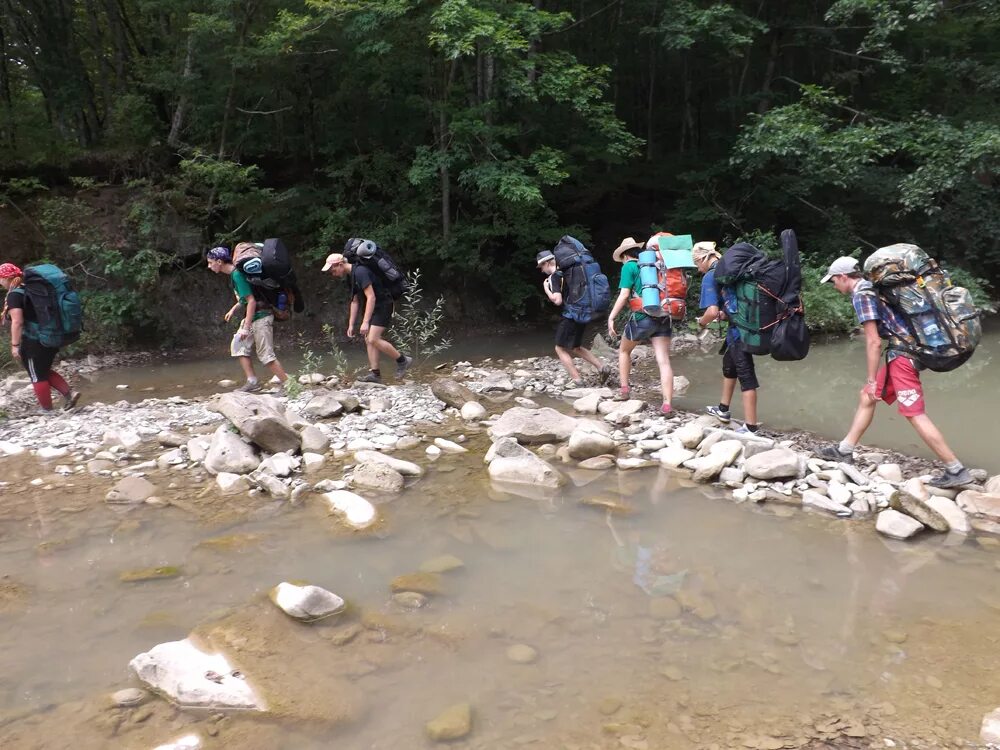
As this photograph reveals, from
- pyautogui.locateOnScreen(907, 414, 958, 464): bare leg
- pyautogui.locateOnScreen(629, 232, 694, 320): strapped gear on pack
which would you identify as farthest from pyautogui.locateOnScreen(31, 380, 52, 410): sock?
pyautogui.locateOnScreen(907, 414, 958, 464): bare leg

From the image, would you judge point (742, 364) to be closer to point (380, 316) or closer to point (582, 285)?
point (582, 285)

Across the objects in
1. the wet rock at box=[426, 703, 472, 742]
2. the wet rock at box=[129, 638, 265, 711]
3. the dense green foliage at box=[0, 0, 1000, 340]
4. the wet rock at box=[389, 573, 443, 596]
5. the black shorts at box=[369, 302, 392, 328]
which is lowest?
the wet rock at box=[389, 573, 443, 596]

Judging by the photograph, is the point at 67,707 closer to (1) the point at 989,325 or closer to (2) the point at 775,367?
(2) the point at 775,367

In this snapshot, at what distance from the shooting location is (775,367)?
9.56 m

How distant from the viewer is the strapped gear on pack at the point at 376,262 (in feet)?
25.6

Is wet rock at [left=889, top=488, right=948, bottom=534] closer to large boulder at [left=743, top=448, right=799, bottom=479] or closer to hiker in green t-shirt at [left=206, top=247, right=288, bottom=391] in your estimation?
large boulder at [left=743, top=448, right=799, bottom=479]

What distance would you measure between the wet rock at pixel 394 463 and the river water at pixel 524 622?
29cm

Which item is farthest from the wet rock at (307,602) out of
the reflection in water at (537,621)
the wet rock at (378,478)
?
the wet rock at (378,478)

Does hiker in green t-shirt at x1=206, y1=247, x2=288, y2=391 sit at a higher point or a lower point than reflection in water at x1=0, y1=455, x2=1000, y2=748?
higher

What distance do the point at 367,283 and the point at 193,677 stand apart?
18.6 feet

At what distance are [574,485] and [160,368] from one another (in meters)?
9.77

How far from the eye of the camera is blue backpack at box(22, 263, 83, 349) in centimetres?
739

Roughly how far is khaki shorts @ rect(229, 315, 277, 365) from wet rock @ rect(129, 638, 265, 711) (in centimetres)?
547

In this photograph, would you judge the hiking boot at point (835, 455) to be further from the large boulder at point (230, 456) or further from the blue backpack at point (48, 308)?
the blue backpack at point (48, 308)
